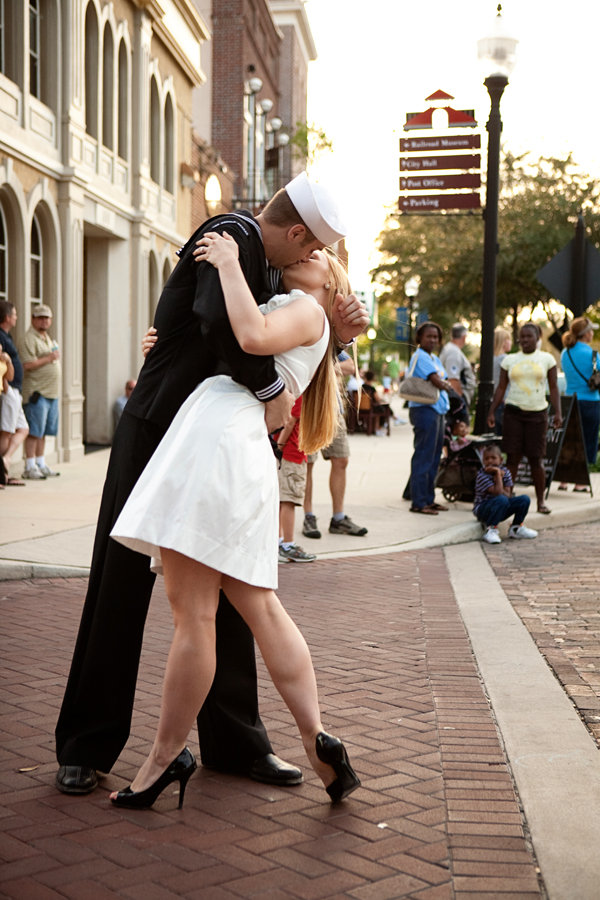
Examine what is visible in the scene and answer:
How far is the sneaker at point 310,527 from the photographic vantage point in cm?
927

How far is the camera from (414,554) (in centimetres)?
898

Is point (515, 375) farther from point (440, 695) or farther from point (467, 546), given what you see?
point (440, 695)

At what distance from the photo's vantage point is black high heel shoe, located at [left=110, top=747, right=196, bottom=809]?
10.9ft

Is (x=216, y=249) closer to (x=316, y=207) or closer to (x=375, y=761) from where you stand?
(x=316, y=207)

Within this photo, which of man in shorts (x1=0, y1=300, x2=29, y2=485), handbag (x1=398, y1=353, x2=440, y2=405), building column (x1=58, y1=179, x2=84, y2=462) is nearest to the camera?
handbag (x1=398, y1=353, x2=440, y2=405)

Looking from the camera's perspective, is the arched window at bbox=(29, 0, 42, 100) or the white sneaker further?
the arched window at bbox=(29, 0, 42, 100)

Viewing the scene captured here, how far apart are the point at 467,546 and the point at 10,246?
7858 mm

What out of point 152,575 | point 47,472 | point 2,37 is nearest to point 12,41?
point 2,37

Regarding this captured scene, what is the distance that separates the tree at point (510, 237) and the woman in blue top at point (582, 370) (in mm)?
24457

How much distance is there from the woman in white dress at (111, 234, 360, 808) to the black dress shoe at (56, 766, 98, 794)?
0.15m

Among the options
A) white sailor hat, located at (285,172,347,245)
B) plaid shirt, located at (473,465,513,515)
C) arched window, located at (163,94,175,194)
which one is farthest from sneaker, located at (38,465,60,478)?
white sailor hat, located at (285,172,347,245)

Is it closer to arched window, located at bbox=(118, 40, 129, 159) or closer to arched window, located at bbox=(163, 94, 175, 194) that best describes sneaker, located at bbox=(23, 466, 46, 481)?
arched window, located at bbox=(118, 40, 129, 159)

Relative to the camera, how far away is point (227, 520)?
3.14 m

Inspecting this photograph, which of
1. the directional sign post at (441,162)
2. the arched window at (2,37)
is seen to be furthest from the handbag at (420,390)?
the arched window at (2,37)
